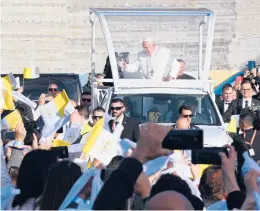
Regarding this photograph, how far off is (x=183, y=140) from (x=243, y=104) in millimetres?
11253

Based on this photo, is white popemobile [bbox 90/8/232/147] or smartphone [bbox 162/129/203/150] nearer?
smartphone [bbox 162/129/203/150]

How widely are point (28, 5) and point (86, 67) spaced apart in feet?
7.13

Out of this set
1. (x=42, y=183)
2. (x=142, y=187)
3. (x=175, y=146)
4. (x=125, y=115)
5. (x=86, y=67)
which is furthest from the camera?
(x=86, y=67)

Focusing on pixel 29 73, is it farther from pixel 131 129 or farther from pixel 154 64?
pixel 131 129

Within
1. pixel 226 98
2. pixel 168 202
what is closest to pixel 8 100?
pixel 168 202

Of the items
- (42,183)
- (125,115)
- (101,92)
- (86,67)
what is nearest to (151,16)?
(101,92)

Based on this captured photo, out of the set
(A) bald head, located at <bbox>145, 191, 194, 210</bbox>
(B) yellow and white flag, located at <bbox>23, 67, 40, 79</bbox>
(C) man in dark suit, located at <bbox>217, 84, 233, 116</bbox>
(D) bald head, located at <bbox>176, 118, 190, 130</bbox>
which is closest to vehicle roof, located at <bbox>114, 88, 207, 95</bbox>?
(D) bald head, located at <bbox>176, 118, 190, 130</bbox>

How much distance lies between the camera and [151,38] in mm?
15523

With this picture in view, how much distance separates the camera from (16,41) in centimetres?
2853

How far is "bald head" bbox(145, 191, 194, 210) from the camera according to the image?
4.72 meters

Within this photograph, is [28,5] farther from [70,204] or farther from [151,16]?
[70,204]

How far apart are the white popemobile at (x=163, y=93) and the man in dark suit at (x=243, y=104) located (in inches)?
42.0

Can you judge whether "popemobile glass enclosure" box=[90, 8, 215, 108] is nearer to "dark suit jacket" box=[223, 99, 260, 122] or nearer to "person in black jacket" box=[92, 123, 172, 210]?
"dark suit jacket" box=[223, 99, 260, 122]

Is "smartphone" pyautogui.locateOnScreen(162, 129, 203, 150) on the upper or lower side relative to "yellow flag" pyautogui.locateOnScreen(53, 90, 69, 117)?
upper
